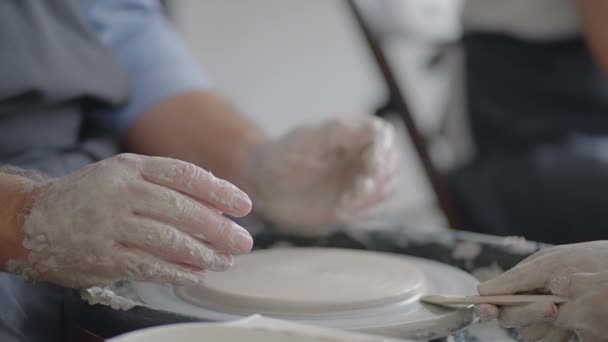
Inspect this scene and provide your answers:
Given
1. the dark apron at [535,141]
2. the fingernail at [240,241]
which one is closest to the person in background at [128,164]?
the fingernail at [240,241]

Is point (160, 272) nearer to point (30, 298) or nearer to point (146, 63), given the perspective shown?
point (30, 298)

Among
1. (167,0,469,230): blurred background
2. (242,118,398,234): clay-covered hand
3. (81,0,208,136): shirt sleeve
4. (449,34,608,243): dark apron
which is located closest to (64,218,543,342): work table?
(242,118,398,234): clay-covered hand

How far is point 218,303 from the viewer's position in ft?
2.45

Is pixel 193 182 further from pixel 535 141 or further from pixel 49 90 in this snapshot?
pixel 535 141

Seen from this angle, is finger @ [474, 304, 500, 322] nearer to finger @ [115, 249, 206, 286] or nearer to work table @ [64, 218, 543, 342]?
work table @ [64, 218, 543, 342]

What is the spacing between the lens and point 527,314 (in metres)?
0.69

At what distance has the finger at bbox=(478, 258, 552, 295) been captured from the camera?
70cm

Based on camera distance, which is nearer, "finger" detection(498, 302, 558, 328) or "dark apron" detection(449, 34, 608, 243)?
"finger" detection(498, 302, 558, 328)

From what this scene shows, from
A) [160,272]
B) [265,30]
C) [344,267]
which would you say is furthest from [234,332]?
[265,30]

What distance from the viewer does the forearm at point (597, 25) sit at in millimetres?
1347

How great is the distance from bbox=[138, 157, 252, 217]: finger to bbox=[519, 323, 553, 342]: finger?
0.26 metres

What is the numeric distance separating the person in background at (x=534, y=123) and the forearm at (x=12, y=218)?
993mm

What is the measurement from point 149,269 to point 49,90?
1.19 ft

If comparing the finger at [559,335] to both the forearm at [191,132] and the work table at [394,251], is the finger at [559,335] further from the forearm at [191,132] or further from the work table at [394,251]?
the forearm at [191,132]
